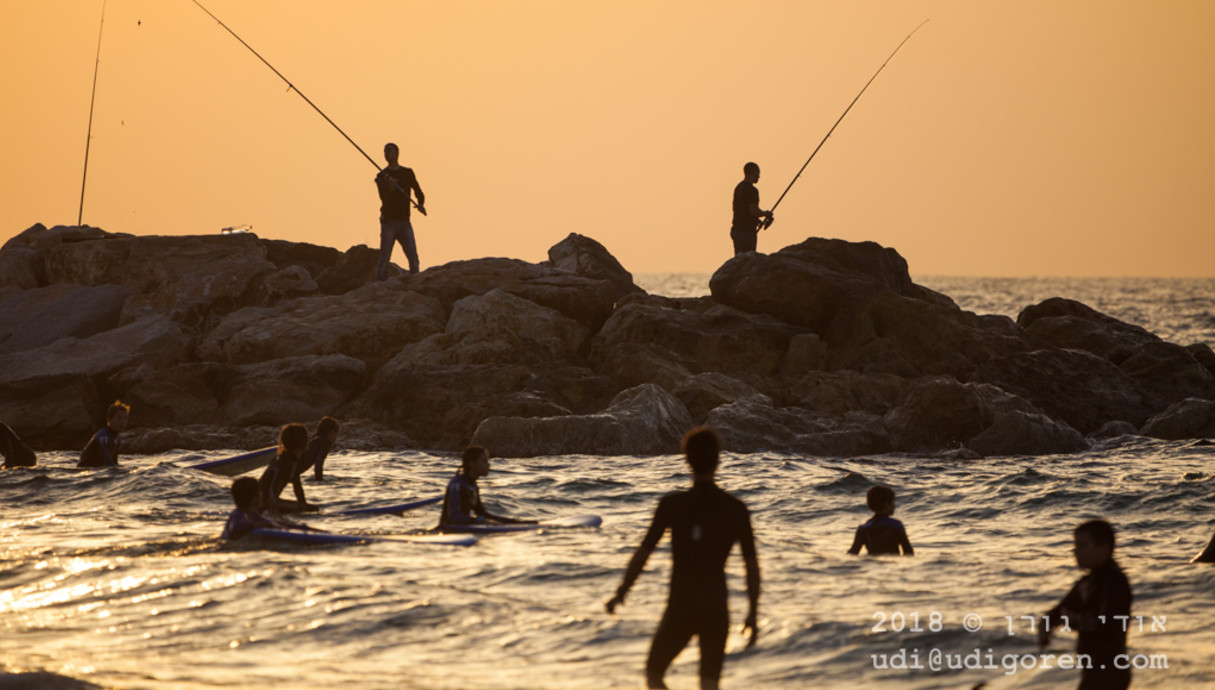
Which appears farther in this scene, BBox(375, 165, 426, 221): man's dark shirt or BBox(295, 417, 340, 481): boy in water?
BBox(375, 165, 426, 221): man's dark shirt

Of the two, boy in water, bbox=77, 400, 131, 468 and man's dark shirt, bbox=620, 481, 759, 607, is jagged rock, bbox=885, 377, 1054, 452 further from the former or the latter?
man's dark shirt, bbox=620, 481, 759, 607

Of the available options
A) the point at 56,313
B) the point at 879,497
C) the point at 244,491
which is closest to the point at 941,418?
the point at 879,497

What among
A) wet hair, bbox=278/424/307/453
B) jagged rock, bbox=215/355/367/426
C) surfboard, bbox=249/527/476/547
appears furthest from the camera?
jagged rock, bbox=215/355/367/426

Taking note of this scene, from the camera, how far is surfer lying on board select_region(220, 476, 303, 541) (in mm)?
11727

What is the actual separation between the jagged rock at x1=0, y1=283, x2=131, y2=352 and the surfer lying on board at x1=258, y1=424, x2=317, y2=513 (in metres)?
14.3

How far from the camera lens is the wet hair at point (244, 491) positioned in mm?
11688

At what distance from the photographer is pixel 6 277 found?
29078 millimetres

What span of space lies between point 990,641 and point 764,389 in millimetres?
13692

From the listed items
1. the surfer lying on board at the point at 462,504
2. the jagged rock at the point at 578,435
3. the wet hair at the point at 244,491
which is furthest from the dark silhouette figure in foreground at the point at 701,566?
the jagged rock at the point at 578,435

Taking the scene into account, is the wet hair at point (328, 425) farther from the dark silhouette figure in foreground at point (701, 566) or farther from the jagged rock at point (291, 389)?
the dark silhouette figure in foreground at point (701, 566)

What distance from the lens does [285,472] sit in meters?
13.6

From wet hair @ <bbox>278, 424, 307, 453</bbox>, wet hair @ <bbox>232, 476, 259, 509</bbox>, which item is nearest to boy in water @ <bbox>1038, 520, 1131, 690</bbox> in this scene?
wet hair @ <bbox>232, 476, 259, 509</bbox>

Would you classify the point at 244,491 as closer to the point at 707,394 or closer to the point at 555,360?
the point at 707,394

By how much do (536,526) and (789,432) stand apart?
8207 mm
